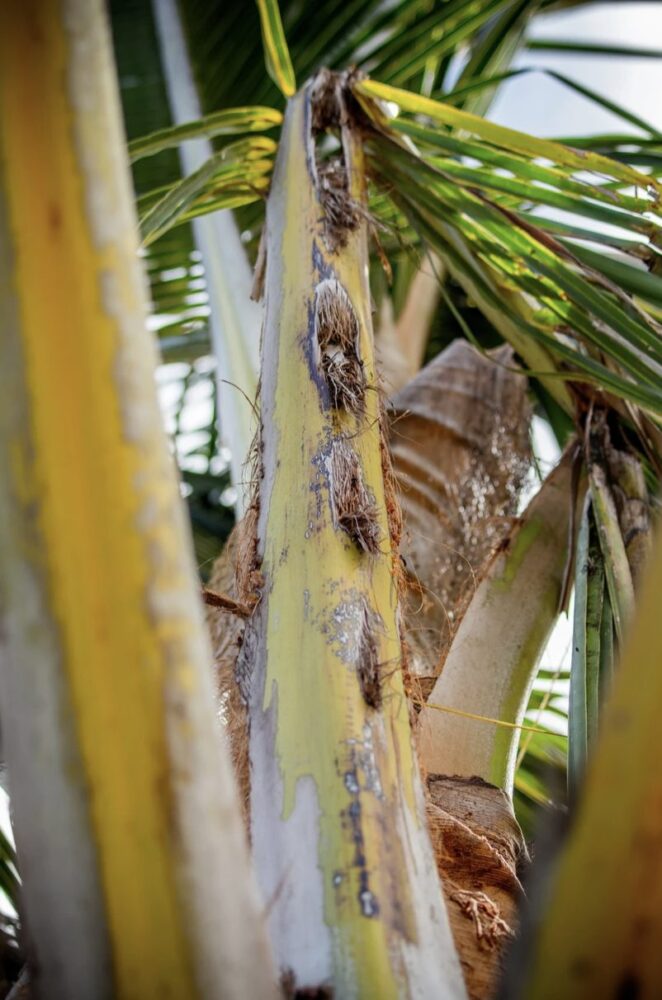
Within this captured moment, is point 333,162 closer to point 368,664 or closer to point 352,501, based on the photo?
point 352,501

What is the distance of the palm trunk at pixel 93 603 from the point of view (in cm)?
60

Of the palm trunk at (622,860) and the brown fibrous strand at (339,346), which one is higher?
the brown fibrous strand at (339,346)

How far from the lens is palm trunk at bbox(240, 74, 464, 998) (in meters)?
0.80

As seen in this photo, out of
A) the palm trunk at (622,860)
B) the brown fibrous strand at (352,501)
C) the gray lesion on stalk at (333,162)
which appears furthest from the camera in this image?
the gray lesion on stalk at (333,162)

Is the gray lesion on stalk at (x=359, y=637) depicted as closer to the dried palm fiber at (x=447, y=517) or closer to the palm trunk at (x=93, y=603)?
the dried palm fiber at (x=447, y=517)

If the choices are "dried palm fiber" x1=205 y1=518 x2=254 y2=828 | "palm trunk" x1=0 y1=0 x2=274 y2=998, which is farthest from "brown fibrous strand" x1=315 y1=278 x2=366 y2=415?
"palm trunk" x1=0 y1=0 x2=274 y2=998

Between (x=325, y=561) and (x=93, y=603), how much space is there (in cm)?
43

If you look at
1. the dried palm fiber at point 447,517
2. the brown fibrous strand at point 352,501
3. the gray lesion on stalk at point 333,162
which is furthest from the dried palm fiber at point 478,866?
the gray lesion on stalk at point 333,162

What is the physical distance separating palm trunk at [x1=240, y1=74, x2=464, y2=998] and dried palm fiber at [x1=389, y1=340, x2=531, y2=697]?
1.51ft

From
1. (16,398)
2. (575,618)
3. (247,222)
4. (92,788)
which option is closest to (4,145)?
(16,398)

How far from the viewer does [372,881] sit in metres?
0.81

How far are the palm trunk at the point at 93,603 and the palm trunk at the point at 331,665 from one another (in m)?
0.20

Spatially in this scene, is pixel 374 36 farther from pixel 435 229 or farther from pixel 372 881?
pixel 372 881

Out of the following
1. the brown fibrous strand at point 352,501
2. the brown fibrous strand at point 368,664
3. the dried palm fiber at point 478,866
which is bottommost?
the dried palm fiber at point 478,866
